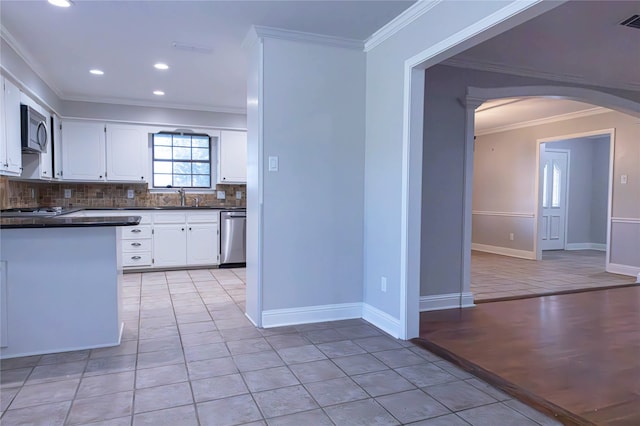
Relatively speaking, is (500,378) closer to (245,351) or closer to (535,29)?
(245,351)

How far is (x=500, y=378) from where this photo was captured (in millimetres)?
2342

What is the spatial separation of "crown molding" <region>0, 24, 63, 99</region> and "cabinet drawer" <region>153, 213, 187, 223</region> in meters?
1.92

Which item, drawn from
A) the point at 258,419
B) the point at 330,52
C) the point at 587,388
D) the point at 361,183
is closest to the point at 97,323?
the point at 258,419

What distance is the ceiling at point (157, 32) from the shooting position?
2830mm

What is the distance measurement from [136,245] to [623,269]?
6.70 metres

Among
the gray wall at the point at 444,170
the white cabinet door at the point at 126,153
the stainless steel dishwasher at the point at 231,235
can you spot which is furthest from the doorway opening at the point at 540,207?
the white cabinet door at the point at 126,153

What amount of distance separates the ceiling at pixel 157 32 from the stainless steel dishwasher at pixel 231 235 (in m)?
1.82

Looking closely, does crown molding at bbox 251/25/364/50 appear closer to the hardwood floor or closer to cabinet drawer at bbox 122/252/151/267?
the hardwood floor

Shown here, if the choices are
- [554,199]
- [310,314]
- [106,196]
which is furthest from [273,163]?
[554,199]

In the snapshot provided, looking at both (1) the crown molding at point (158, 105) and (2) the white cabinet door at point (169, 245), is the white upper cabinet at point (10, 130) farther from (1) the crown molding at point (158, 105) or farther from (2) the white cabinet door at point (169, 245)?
(2) the white cabinet door at point (169, 245)

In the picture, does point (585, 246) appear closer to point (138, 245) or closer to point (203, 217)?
point (203, 217)

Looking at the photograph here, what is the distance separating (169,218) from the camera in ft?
18.2

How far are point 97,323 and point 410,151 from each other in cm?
246

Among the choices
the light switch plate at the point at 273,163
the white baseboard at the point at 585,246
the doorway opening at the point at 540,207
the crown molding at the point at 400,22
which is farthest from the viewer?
the white baseboard at the point at 585,246
